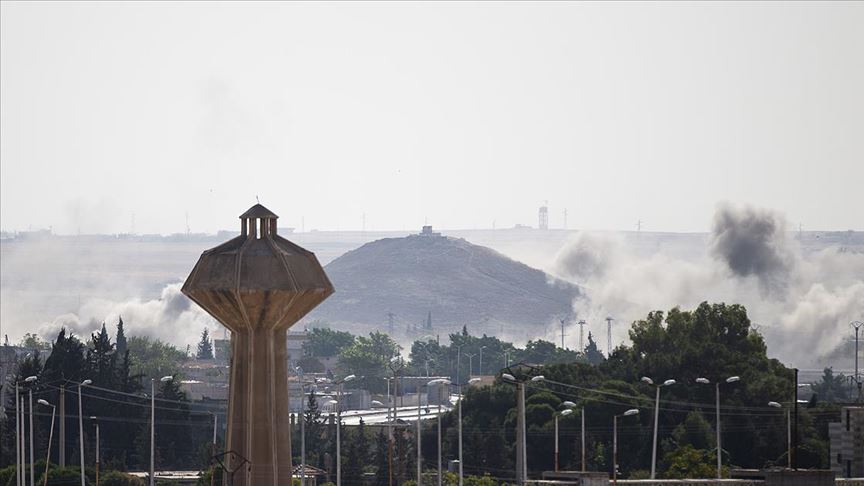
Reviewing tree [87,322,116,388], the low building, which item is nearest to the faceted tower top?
the low building

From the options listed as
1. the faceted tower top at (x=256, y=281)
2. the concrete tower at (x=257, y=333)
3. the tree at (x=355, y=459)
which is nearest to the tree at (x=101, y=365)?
the tree at (x=355, y=459)

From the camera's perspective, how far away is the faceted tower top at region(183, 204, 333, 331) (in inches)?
3179

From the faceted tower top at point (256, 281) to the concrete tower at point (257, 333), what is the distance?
0.12 ft

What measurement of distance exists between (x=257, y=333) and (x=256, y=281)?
193 centimetres

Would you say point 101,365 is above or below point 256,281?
below

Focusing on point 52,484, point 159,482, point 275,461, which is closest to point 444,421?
point 159,482

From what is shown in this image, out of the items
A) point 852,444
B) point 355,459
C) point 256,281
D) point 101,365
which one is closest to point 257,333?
point 256,281

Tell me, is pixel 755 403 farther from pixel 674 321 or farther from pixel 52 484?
pixel 52 484

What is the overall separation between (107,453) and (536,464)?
33.0 m

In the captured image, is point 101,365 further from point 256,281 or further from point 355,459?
point 256,281

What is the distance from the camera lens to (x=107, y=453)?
160500 millimetres

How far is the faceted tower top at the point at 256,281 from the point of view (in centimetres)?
8075

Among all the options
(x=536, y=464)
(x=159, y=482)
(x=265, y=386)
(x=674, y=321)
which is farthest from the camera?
→ (x=674, y=321)

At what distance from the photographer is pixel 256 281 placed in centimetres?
8088
